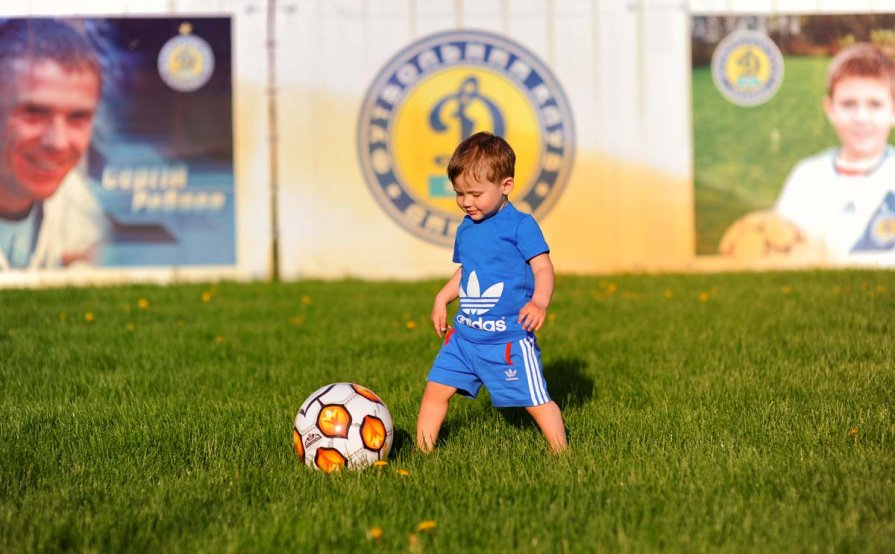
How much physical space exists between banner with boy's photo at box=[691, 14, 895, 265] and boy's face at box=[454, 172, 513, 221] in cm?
887

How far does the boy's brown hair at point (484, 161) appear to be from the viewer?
4301 millimetres

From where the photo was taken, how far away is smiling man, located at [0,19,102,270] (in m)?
12.0

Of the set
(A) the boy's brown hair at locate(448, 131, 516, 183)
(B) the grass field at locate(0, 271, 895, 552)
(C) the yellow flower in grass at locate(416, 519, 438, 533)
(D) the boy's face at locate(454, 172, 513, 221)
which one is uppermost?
(A) the boy's brown hair at locate(448, 131, 516, 183)

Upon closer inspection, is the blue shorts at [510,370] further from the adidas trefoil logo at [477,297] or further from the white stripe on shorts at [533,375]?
the adidas trefoil logo at [477,297]

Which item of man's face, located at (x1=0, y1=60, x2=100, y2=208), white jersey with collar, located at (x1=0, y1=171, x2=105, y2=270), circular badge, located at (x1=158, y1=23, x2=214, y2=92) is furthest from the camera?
circular badge, located at (x1=158, y1=23, x2=214, y2=92)

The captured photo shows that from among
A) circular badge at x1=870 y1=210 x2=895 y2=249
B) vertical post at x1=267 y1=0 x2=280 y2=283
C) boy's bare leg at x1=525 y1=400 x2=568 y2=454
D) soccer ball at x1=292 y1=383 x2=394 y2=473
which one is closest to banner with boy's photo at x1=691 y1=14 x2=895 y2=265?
circular badge at x1=870 y1=210 x2=895 y2=249

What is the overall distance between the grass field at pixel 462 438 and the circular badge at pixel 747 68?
184 inches

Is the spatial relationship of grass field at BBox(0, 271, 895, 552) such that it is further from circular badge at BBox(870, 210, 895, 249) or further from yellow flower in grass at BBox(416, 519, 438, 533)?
circular badge at BBox(870, 210, 895, 249)

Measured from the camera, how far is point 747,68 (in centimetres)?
1280

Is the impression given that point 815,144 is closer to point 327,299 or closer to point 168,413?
point 327,299

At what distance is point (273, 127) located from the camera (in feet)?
40.7

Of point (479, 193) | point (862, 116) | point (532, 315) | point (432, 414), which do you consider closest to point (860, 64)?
point (862, 116)

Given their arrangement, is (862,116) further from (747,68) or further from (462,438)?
(462,438)

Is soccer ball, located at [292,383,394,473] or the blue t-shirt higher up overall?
the blue t-shirt
